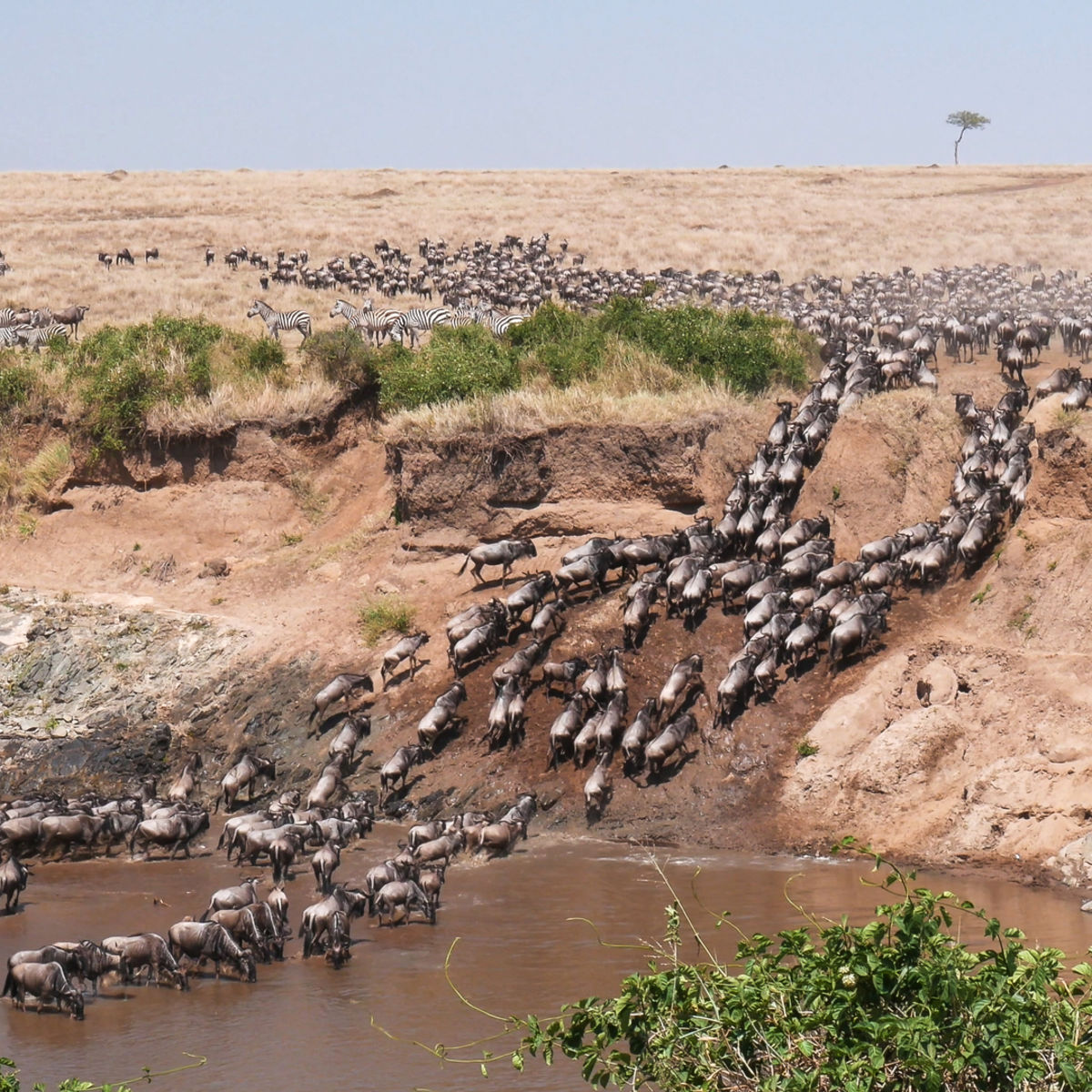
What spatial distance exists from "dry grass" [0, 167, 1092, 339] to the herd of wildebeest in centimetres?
1848

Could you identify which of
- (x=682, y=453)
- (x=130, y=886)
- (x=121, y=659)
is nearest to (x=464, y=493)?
(x=682, y=453)

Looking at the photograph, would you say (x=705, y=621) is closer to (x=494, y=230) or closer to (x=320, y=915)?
(x=320, y=915)

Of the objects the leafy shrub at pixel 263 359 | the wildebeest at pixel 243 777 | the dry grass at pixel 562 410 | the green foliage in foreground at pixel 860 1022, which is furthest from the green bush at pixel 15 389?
the green foliage in foreground at pixel 860 1022

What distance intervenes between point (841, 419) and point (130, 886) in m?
10.8

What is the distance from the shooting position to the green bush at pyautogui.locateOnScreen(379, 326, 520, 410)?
21922 millimetres

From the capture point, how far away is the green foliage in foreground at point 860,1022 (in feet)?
21.0

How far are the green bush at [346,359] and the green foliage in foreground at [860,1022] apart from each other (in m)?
17.6

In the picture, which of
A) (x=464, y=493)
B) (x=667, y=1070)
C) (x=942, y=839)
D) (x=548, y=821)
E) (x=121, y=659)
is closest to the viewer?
(x=667, y=1070)

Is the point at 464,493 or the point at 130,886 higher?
the point at 464,493

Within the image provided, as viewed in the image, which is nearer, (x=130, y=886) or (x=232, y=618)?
(x=130, y=886)

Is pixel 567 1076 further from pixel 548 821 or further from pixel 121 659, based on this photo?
pixel 121 659

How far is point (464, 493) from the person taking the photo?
20.4 m

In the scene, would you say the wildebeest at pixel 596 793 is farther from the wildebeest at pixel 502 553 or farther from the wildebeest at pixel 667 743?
the wildebeest at pixel 502 553

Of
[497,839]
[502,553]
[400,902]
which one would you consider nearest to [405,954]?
[400,902]
